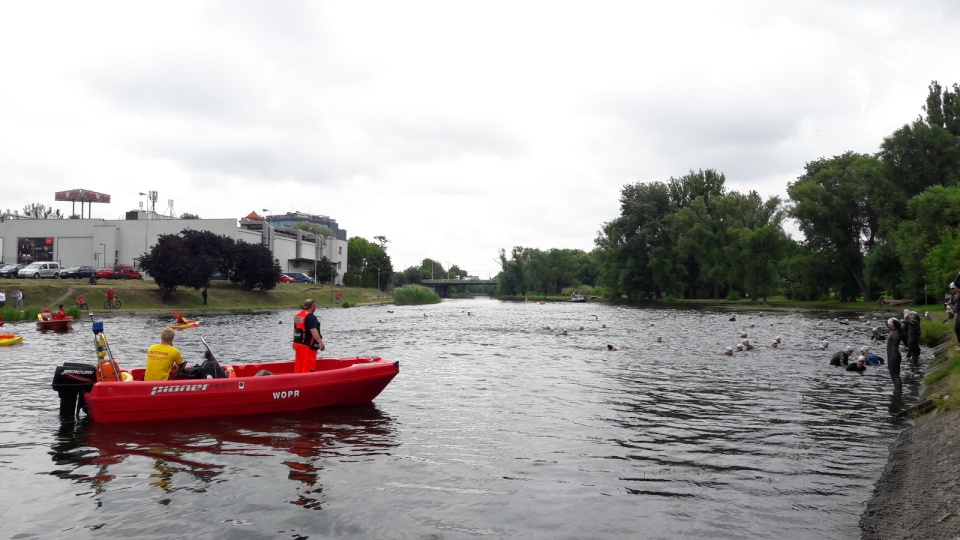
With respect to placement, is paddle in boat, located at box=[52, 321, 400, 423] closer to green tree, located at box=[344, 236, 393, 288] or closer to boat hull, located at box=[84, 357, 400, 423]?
boat hull, located at box=[84, 357, 400, 423]

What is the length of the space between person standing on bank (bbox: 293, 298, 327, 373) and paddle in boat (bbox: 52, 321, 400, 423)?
697 mm

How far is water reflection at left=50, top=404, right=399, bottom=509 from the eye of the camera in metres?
9.64

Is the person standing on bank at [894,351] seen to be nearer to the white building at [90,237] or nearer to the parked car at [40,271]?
the parked car at [40,271]

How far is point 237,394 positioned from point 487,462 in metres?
5.77

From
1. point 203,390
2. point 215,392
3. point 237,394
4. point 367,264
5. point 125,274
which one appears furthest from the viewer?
point 367,264

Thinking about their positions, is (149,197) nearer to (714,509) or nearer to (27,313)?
(27,313)

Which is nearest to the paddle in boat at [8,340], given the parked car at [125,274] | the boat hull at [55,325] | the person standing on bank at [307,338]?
the boat hull at [55,325]

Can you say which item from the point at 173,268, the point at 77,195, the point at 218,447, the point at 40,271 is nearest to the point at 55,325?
the point at 173,268

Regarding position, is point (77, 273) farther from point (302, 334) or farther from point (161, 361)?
point (302, 334)

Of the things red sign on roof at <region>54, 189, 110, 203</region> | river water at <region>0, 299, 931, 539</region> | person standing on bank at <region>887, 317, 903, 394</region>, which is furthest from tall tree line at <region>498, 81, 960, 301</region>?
red sign on roof at <region>54, 189, 110, 203</region>

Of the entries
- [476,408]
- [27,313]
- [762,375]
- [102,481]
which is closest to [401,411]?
[476,408]

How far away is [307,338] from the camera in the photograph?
14.6m

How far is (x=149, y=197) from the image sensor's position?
9738 centimetres

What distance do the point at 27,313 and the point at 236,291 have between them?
30.2 meters
